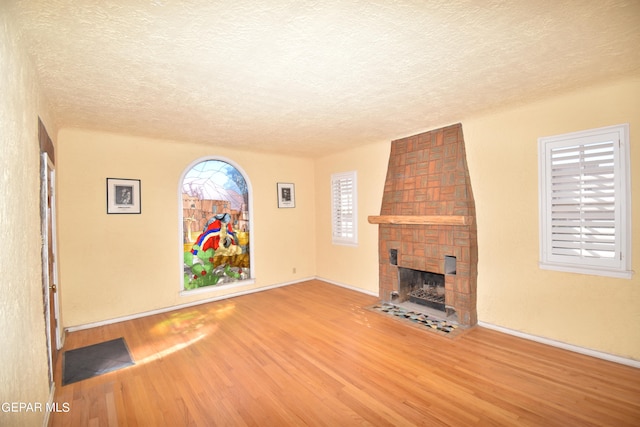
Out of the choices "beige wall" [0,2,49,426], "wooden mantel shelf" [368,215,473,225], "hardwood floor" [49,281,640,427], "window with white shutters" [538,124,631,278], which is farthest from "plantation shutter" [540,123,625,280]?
"beige wall" [0,2,49,426]

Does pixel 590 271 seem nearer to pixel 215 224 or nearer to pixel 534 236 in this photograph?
pixel 534 236

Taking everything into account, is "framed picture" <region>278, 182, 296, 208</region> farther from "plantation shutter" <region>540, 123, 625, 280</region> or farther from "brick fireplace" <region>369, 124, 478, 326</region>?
"plantation shutter" <region>540, 123, 625, 280</region>

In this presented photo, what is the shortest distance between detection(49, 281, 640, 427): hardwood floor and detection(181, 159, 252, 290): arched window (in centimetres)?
120

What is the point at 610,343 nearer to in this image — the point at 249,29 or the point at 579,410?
the point at 579,410

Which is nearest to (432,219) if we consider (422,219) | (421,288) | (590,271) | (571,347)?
(422,219)

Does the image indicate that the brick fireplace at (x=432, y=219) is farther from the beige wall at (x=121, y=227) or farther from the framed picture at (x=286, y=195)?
the beige wall at (x=121, y=227)

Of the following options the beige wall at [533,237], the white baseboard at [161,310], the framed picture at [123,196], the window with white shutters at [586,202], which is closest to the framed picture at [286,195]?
the white baseboard at [161,310]

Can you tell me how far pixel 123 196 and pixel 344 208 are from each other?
3.53 meters

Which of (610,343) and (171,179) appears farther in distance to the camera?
(171,179)

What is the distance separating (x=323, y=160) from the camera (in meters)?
5.88

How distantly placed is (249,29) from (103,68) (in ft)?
4.15

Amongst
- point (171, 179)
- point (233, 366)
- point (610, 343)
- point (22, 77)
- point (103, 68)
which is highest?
point (103, 68)

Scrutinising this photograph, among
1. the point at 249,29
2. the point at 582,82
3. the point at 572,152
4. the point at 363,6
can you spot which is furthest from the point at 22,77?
the point at 572,152

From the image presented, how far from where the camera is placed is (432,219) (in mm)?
3676
